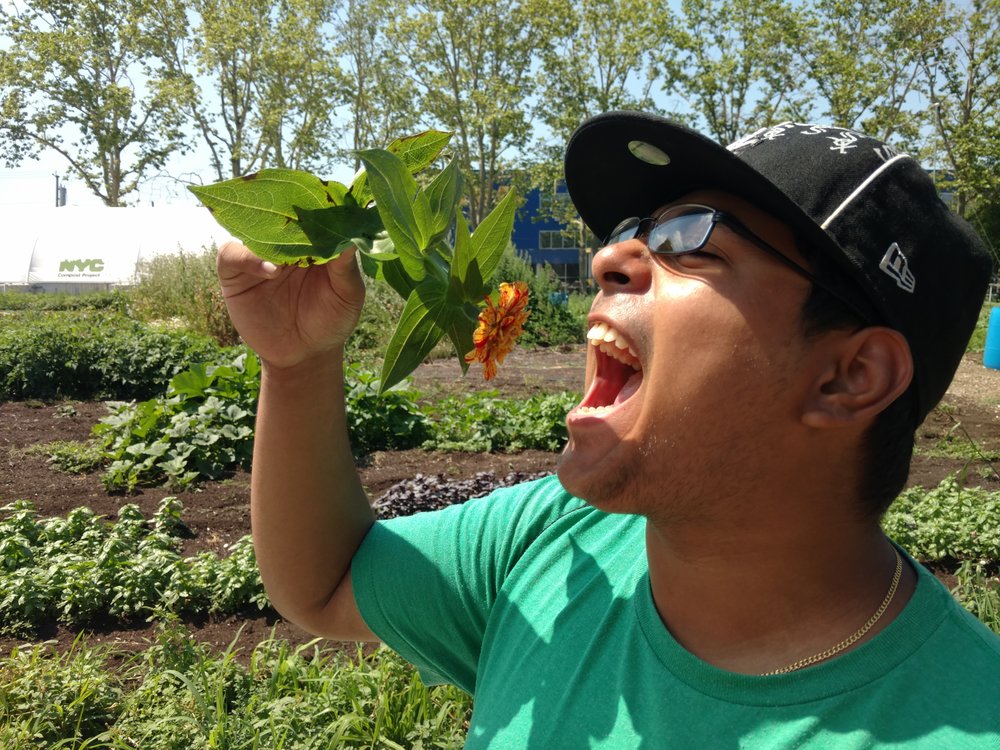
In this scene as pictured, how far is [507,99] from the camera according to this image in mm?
26859

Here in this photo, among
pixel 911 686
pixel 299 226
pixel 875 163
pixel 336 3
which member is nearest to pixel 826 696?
pixel 911 686

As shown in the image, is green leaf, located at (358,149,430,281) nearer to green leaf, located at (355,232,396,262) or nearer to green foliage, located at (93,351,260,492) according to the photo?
green leaf, located at (355,232,396,262)

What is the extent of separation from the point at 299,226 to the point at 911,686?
1077 mm

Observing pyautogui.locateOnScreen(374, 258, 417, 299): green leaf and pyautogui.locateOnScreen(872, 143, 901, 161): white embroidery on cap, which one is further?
pyautogui.locateOnScreen(374, 258, 417, 299): green leaf

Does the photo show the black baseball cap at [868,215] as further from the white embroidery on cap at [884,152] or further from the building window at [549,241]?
the building window at [549,241]

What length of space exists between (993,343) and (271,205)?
14.7 metres

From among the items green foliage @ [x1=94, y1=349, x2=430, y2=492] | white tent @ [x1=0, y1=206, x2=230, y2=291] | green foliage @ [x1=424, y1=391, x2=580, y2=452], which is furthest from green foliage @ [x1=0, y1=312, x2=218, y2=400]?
white tent @ [x1=0, y1=206, x2=230, y2=291]

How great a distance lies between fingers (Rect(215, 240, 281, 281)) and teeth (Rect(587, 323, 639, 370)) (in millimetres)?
586

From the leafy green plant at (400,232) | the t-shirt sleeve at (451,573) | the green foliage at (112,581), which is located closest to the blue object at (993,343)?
the green foliage at (112,581)

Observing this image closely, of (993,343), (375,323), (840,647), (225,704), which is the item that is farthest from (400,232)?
(993,343)

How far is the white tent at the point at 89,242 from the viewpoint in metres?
28.7

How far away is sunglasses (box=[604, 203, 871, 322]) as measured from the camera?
3.97 ft

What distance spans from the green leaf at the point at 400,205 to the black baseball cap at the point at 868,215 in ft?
1.07

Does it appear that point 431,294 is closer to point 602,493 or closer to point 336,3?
point 602,493
